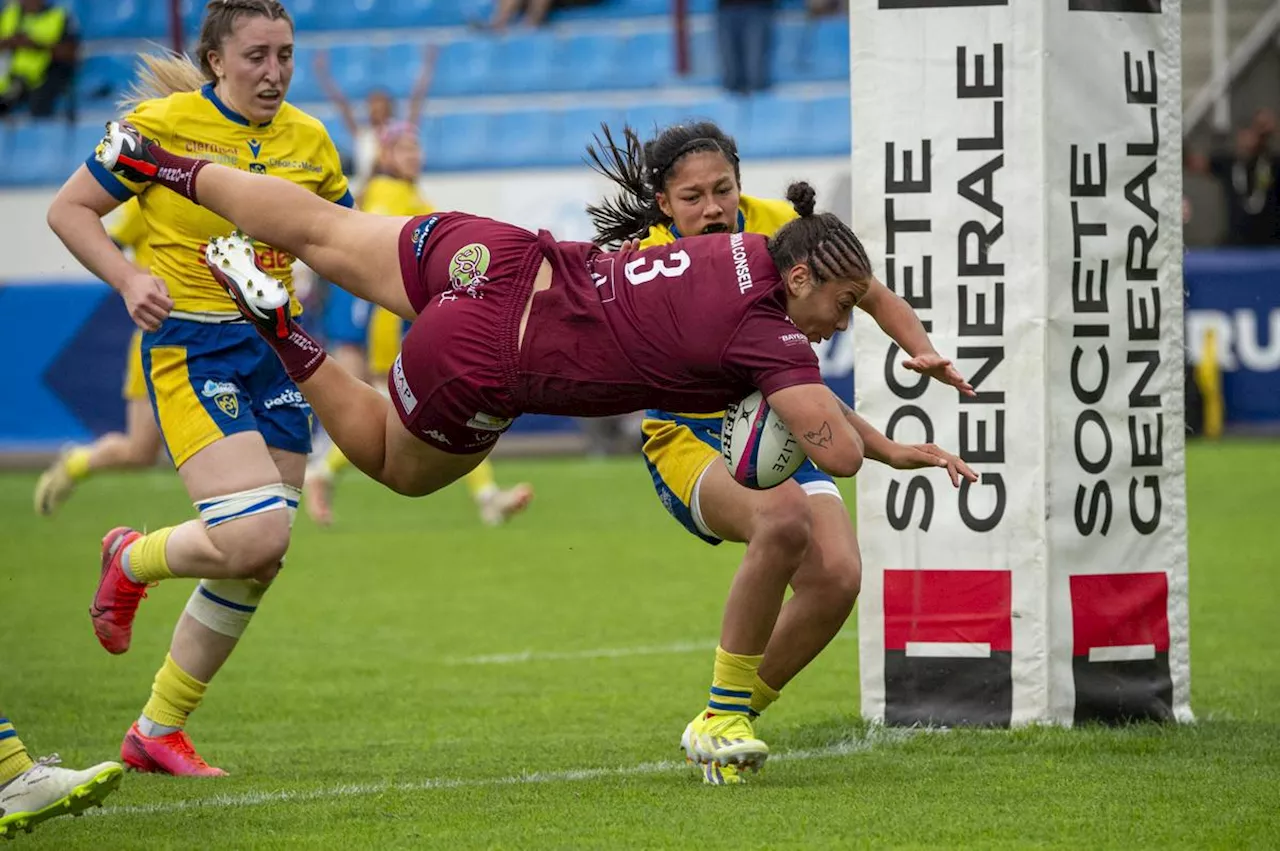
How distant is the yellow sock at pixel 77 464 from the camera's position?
1078 centimetres

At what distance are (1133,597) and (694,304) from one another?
84.6 inches

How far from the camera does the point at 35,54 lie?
21.2 m

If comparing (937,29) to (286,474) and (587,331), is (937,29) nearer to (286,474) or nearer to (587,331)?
(587,331)

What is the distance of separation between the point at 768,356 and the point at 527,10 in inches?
729

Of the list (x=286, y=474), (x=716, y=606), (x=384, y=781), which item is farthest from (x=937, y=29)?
(x=716, y=606)

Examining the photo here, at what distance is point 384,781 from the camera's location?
5504mm

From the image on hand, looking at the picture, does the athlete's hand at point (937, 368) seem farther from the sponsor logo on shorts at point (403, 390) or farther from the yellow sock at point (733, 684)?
the sponsor logo on shorts at point (403, 390)

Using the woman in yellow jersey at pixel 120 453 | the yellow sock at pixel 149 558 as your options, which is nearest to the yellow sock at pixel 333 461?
the woman in yellow jersey at pixel 120 453

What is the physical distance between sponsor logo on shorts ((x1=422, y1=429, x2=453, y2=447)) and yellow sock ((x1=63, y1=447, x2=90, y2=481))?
613cm

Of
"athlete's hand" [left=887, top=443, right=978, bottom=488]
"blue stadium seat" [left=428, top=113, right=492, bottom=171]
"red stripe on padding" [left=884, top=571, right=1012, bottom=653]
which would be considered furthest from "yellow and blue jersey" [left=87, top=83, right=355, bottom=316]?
"blue stadium seat" [left=428, top=113, right=492, bottom=171]

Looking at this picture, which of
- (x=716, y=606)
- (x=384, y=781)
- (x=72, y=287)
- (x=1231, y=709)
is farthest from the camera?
(x=72, y=287)

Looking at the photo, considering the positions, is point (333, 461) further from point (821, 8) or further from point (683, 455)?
point (821, 8)

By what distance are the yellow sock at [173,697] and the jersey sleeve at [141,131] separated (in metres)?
1.51

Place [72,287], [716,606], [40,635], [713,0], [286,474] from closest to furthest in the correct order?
[286,474] → [40,635] → [716,606] → [72,287] → [713,0]
